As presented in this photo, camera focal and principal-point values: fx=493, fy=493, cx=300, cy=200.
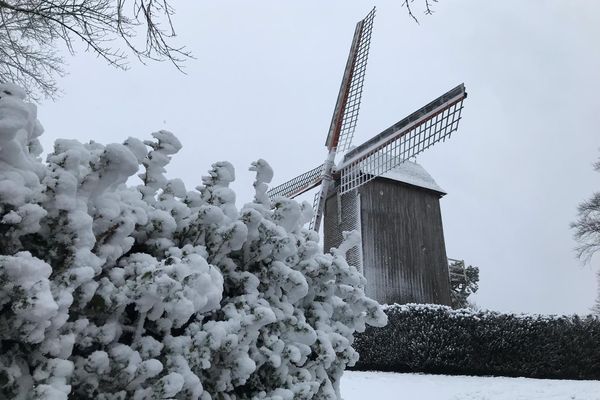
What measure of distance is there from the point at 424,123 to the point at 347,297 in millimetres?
10410

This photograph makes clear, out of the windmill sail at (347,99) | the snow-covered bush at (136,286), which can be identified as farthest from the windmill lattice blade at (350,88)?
the snow-covered bush at (136,286)

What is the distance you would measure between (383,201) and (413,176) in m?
2.23

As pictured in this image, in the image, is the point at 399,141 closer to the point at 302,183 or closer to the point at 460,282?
the point at 302,183

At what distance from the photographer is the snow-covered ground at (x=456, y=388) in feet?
26.6

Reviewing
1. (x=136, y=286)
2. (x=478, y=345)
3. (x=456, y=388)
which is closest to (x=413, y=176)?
(x=478, y=345)

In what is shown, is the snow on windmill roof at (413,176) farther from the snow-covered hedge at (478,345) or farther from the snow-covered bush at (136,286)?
the snow-covered bush at (136,286)

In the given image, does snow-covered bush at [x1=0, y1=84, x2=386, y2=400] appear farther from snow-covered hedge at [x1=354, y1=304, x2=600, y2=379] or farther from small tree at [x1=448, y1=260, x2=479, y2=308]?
small tree at [x1=448, y1=260, x2=479, y2=308]

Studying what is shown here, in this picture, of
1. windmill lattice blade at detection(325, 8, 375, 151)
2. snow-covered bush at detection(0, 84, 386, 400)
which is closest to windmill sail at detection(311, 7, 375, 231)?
windmill lattice blade at detection(325, 8, 375, 151)

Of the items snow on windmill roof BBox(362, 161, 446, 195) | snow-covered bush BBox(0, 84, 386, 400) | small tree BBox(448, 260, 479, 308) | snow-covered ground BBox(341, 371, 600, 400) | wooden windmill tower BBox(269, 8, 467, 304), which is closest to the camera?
snow-covered bush BBox(0, 84, 386, 400)

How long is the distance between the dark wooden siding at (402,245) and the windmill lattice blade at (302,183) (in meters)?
1.60

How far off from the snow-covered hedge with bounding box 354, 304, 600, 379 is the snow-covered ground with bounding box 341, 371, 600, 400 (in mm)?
573

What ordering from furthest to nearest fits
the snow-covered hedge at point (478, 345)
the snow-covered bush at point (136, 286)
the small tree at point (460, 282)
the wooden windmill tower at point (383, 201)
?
the small tree at point (460, 282) < the wooden windmill tower at point (383, 201) < the snow-covered hedge at point (478, 345) < the snow-covered bush at point (136, 286)

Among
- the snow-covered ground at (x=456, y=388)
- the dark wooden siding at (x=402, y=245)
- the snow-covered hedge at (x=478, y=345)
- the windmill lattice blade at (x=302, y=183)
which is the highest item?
the windmill lattice blade at (x=302, y=183)

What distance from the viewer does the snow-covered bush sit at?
4.52 feet
